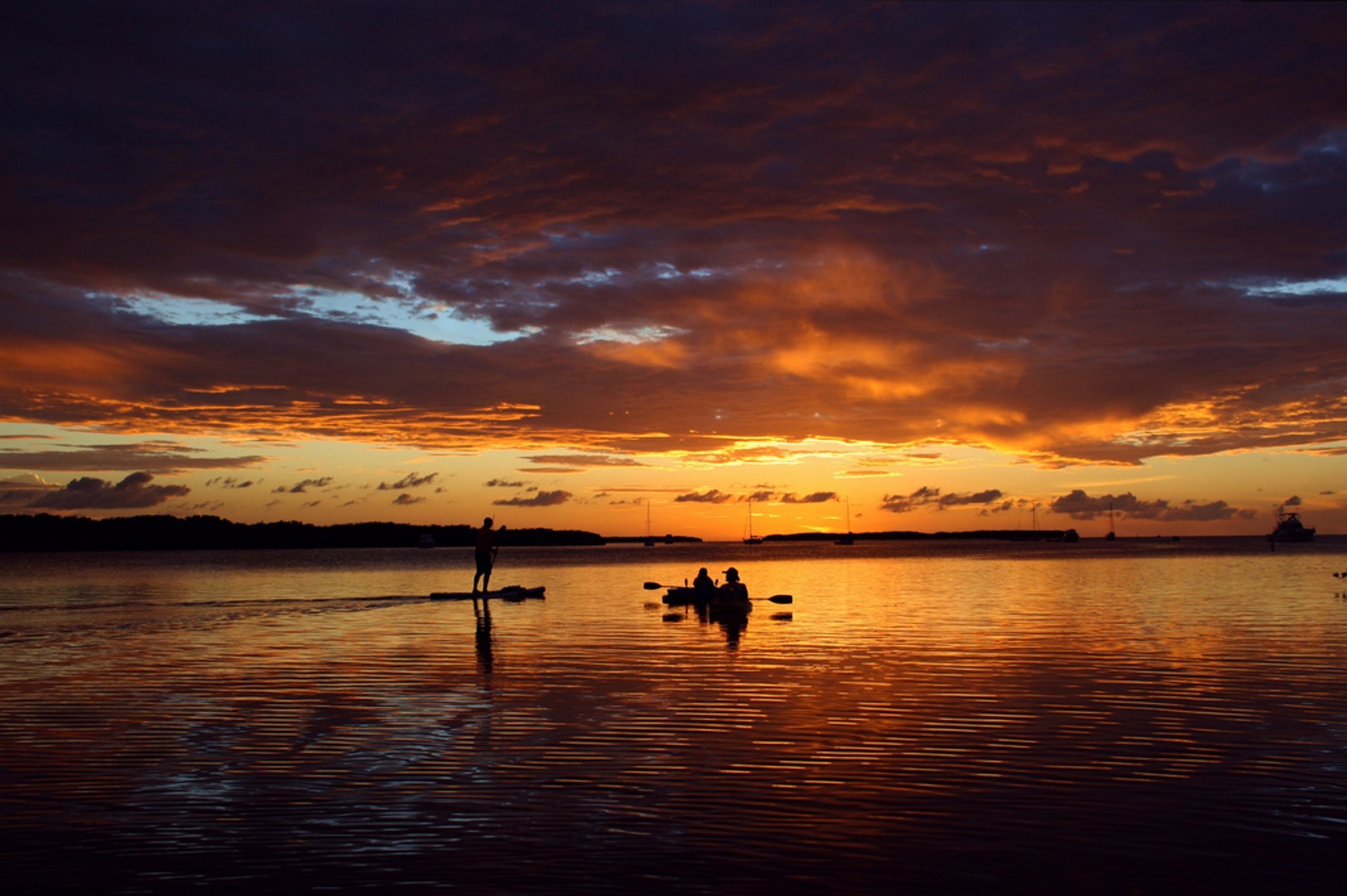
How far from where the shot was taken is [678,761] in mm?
14719

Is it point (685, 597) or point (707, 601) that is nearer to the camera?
point (707, 601)

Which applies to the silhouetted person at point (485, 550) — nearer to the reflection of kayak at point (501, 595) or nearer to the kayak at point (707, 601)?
the reflection of kayak at point (501, 595)

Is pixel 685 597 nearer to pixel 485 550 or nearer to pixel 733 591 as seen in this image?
pixel 733 591

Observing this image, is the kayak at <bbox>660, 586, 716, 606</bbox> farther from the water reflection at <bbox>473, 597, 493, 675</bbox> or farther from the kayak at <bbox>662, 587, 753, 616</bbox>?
the water reflection at <bbox>473, 597, 493, 675</bbox>

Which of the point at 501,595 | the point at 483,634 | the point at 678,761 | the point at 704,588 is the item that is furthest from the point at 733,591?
the point at 678,761

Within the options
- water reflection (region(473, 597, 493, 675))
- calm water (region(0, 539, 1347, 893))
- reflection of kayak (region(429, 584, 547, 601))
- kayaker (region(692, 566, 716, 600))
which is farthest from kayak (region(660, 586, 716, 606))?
calm water (region(0, 539, 1347, 893))

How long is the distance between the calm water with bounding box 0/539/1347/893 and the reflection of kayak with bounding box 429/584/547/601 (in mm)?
18071

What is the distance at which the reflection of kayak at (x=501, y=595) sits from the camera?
170 feet

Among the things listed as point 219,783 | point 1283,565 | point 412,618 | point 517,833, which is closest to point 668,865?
point 517,833

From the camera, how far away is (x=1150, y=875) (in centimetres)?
990

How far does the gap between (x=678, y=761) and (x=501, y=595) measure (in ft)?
131

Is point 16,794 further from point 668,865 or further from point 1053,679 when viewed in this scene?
point 1053,679

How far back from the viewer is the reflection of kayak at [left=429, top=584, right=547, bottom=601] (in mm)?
51844

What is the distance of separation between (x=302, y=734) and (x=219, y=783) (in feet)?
11.2
